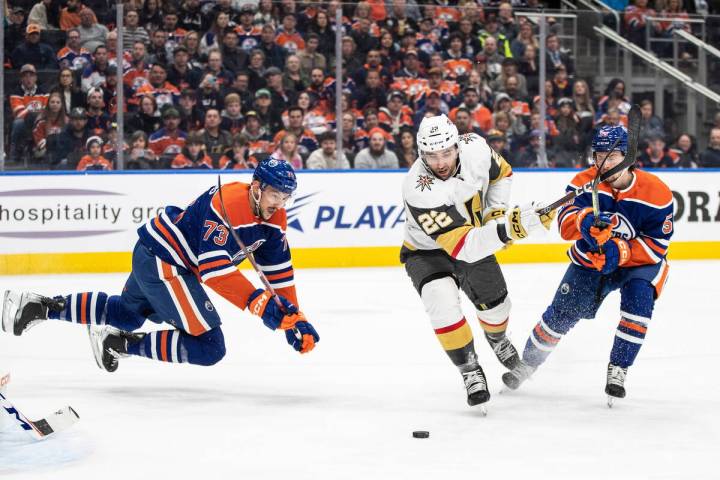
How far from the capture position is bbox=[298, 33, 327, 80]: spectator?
30.7 feet

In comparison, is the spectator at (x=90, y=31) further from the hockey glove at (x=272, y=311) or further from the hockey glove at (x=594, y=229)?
the hockey glove at (x=594, y=229)

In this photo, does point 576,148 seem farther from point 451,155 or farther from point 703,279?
point 451,155

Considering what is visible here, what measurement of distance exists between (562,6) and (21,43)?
6.94m

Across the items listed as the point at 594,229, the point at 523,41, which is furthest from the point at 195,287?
the point at 523,41

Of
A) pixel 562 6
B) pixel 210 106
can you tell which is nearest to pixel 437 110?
pixel 210 106

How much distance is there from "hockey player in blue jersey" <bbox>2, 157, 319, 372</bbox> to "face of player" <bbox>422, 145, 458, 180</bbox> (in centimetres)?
51

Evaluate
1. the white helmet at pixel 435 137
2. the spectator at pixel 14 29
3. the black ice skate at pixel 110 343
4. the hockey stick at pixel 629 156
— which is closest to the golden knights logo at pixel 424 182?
the white helmet at pixel 435 137

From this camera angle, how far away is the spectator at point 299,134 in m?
9.24

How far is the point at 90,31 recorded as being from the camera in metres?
8.81

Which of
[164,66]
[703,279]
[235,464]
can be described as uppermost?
[164,66]

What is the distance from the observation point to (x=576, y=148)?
9883 mm

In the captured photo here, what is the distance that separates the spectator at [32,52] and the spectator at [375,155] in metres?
2.59

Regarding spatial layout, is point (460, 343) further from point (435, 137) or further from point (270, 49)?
point (270, 49)

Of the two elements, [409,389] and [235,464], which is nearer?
[235,464]
